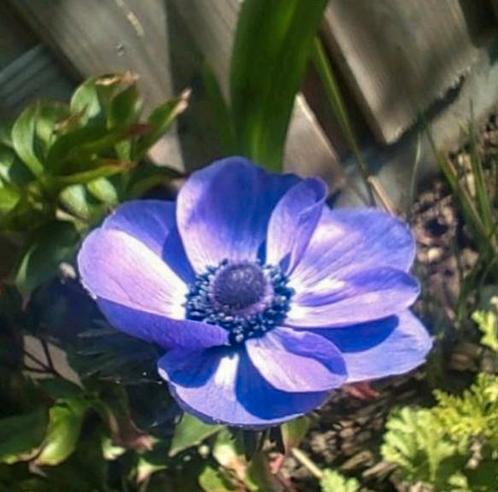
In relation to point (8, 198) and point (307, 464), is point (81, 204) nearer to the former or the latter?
point (8, 198)

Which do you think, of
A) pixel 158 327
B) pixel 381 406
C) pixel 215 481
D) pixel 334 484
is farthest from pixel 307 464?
pixel 158 327

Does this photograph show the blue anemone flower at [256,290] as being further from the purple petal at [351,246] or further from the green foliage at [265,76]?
the green foliage at [265,76]

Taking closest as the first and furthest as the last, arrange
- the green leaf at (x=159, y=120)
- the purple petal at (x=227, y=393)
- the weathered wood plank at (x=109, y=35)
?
the purple petal at (x=227, y=393) < the green leaf at (x=159, y=120) < the weathered wood plank at (x=109, y=35)

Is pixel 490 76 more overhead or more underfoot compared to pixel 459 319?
→ more overhead

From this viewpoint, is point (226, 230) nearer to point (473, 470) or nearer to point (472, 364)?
point (473, 470)

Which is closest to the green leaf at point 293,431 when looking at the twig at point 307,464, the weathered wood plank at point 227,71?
the twig at point 307,464

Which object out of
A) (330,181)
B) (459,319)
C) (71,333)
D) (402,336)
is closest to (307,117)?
(330,181)

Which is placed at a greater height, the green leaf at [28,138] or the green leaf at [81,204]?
the green leaf at [28,138]
